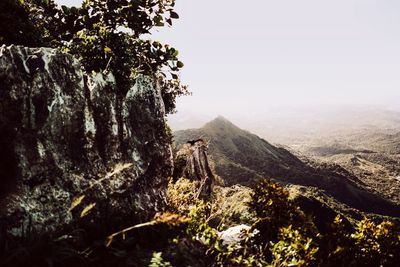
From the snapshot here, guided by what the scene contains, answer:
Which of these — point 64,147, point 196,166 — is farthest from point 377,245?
point 64,147

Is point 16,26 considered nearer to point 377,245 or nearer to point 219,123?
point 377,245

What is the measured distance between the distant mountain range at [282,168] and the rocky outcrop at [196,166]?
63.5 metres

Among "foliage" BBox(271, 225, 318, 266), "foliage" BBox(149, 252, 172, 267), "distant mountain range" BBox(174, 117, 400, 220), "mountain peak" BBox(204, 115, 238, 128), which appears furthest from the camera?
"mountain peak" BBox(204, 115, 238, 128)

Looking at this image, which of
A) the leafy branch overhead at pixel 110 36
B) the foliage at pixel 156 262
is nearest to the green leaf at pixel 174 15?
the leafy branch overhead at pixel 110 36

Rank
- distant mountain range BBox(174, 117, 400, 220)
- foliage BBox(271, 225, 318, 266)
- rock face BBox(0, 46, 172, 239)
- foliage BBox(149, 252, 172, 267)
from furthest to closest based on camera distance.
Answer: distant mountain range BBox(174, 117, 400, 220)
foliage BBox(271, 225, 318, 266)
rock face BBox(0, 46, 172, 239)
foliage BBox(149, 252, 172, 267)

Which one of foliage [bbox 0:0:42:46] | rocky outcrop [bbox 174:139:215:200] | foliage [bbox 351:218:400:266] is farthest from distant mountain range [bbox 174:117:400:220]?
foliage [bbox 0:0:42:46]

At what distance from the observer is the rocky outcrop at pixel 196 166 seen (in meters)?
16.7

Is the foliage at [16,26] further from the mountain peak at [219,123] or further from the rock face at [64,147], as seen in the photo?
the mountain peak at [219,123]

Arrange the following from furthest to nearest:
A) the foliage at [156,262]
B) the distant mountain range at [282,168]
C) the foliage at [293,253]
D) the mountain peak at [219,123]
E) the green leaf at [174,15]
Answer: the mountain peak at [219,123], the distant mountain range at [282,168], the green leaf at [174,15], the foliage at [293,253], the foliage at [156,262]

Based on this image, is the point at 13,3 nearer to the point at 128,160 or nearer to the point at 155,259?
the point at 128,160

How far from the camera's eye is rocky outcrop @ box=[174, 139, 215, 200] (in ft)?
54.7

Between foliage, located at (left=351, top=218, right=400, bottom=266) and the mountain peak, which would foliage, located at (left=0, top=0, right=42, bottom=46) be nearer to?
foliage, located at (left=351, top=218, right=400, bottom=266)

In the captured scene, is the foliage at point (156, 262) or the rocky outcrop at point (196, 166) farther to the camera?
the rocky outcrop at point (196, 166)

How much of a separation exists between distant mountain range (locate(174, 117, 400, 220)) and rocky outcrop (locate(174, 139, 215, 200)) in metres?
63.5
